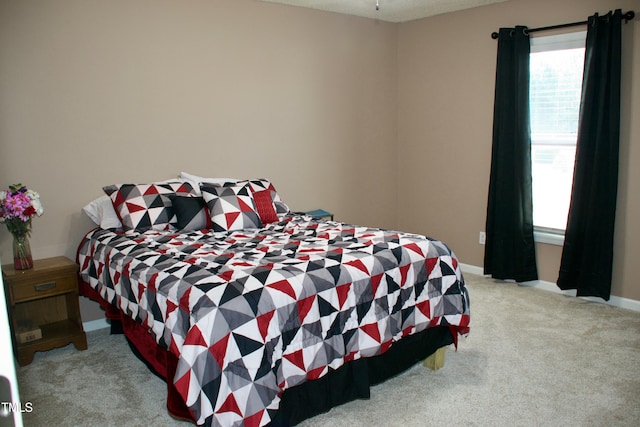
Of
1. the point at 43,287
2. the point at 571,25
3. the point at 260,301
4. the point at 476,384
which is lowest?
the point at 476,384

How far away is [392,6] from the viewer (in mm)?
4262

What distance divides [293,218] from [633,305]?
2505mm

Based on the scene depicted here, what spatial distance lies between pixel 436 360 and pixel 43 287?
2.31 metres

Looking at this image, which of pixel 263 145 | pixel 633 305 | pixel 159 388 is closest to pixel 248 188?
pixel 263 145

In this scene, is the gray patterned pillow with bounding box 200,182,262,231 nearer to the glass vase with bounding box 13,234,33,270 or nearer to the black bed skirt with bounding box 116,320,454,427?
the black bed skirt with bounding box 116,320,454,427

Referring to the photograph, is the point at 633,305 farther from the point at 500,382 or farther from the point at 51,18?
the point at 51,18

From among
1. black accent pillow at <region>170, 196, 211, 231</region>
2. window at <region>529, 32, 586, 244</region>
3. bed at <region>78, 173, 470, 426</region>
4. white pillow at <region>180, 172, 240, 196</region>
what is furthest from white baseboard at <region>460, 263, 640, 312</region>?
black accent pillow at <region>170, 196, 211, 231</region>

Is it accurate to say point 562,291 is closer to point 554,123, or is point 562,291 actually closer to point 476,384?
point 554,123

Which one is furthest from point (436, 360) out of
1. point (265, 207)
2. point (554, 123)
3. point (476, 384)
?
point (554, 123)

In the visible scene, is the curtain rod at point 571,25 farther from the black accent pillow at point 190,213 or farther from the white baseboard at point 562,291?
the black accent pillow at point 190,213

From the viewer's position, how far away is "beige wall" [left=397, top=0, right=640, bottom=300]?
361 centimetres

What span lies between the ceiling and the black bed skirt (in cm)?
271

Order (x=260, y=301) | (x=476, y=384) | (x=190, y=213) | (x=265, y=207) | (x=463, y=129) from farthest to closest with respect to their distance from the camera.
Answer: (x=463, y=129) → (x=265, y=207) → (x=190, y=213) → (x=476, y=384) → (x=260, y=301)

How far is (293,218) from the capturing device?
3627 mm
